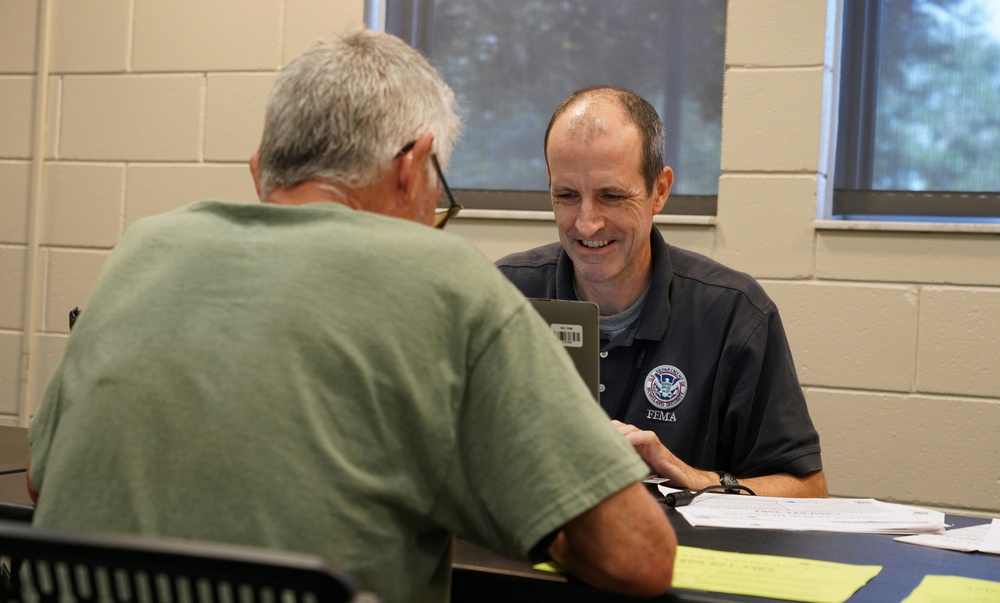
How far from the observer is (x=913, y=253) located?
2.43 m

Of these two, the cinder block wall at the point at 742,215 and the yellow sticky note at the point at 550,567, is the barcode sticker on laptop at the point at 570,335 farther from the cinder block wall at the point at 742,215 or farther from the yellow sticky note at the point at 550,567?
the cinder block wall at the point at 742,215

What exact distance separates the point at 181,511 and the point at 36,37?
9.08 feet

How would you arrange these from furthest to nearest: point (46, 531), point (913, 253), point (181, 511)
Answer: point (913, 253)
point (181, 511)
point (46, 531)

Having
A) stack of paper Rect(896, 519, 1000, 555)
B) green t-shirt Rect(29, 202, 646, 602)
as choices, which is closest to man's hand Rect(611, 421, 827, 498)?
stack of paper Rect(896, 519, 1000, 555)

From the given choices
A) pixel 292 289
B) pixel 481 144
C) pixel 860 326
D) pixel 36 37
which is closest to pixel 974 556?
pixel 292 289

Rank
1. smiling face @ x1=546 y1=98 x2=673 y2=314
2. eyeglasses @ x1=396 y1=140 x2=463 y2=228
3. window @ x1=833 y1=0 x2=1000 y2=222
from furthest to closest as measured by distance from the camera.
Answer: window @ x1=833 y1=0 x2=1000 y2=222
smiling face @ x1=546 y1=98 x2=673 y2=314
eyeglasses @ x1=396 y1=140 x2=463 y2=228

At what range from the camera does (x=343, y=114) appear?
1.00 m

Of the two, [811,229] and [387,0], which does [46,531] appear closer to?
[811,229]

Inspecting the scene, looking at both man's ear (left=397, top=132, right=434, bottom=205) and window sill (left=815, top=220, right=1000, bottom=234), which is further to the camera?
window sill (left=815, top=220, right=1000, bottom=234)

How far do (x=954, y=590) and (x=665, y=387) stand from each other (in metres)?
0.82

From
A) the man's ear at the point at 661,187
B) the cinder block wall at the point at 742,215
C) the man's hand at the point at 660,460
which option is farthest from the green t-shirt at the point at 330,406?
the cinder block wall at the point at 742,215

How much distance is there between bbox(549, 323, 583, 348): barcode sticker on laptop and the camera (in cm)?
149

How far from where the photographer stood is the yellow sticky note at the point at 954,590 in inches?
40.8

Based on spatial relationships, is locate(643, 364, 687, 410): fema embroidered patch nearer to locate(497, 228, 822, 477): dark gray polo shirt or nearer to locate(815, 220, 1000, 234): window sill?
locate(497, 228, 822, 477): dark gray polo shirt
